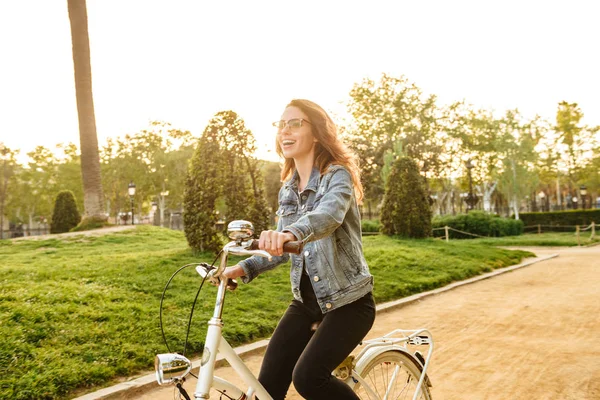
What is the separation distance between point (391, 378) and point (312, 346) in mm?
727

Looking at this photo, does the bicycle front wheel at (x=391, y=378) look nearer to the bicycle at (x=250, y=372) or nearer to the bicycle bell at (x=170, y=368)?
the bicycle at (x=250, y=372)

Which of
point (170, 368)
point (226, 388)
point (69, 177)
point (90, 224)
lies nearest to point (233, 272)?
point (226, 388)

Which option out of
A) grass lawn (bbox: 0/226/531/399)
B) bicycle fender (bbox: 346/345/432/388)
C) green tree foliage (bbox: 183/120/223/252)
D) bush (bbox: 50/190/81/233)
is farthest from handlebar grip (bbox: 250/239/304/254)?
bush (bbox: 50/190/81/233)

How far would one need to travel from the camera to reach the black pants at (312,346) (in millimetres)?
2379

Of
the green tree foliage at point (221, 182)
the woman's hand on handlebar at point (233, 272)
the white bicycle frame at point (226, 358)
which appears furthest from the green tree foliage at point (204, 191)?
the woman's hand on handlebar at point (233, 272)

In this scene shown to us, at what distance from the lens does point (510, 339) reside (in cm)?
658

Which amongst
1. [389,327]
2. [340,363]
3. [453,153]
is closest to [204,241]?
[389,327]

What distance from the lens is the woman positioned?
7.81 feet

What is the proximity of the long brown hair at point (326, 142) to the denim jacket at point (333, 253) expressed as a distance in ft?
0.29

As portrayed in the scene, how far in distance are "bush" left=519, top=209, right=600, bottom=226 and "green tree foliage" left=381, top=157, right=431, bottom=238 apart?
2249 centimetres

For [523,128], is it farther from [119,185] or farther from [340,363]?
[340,363]

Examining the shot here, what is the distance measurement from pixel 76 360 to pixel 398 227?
14200 millimetres

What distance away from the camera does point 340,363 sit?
98.3 inches

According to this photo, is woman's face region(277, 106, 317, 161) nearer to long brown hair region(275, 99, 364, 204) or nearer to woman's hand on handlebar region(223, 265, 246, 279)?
long brown hair region(275, 99, 364, 204)
